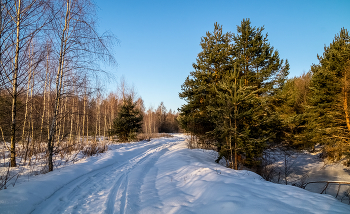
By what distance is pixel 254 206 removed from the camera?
131 inches

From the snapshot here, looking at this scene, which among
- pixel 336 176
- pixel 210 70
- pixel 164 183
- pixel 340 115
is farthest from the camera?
pixel 210 70

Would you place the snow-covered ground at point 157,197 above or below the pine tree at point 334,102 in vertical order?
below

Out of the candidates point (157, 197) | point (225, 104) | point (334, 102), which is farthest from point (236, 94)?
point (334, 102)

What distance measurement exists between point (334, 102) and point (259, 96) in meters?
6.24

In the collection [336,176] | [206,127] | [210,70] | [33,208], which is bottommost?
[336,176]

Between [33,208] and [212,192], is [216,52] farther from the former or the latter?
[33,208]

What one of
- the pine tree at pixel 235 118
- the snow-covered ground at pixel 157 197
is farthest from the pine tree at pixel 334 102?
the snow-covered ground at pixel 157 197

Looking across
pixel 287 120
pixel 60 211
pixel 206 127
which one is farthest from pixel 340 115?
pixel 60 211

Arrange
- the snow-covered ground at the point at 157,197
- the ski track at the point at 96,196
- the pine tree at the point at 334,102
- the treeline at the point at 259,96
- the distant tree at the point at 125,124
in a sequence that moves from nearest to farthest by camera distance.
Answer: the snow-covered ground at the point at 157,197 → the ski track at the point at 96,196 → the treeline at the point at 259,96 → the pine tree at the point at 334,102 → the distant tree at the point at 125,124

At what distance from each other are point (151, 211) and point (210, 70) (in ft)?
44.1

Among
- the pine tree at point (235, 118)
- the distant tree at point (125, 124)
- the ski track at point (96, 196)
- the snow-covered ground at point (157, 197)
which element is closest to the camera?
the snow-covered ground at point (157, 197)

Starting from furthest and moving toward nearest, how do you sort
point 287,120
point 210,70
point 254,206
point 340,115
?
point 210,70, point 340,115, point 287,120, point 254,206

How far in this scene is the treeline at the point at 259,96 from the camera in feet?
30.6

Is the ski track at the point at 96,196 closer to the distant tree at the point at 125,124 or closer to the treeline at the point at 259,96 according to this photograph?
the treeline at the point at 259,96
